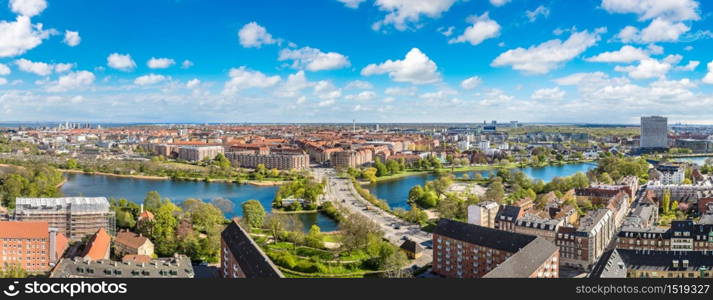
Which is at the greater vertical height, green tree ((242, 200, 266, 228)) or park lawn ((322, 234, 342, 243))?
green tree ((242, 200, 266, 228))

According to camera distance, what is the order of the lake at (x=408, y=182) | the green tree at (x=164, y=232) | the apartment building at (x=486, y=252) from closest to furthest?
the apartment building at (x=486, y=252), the green tree at (x=164, y=232), the lake at (x=408, y=182)

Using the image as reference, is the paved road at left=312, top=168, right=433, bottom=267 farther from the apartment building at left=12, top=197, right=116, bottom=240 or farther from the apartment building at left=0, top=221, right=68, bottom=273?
the apartment building at left=0, top=221, right=68, bottom=273

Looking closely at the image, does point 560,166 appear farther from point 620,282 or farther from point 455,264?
point 620,282

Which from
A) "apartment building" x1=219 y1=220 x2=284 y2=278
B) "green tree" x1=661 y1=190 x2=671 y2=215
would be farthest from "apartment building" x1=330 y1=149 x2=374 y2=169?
"apartment building" x1=219 y1=220 x2=284 y2=278

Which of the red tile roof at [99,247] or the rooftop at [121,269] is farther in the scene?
the red tile roof at [99,247]

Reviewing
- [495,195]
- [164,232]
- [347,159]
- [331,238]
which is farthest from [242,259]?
[347,159]

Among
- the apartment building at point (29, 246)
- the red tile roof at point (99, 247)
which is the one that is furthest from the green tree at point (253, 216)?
the apartment building at point (29, 246)

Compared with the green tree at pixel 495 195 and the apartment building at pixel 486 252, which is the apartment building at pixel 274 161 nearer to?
the green tree at pixel 495 195

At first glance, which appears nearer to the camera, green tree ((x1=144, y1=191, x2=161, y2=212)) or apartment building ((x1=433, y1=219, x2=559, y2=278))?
apartment building ((x1=433, y1=219, x2=559, y2=278))

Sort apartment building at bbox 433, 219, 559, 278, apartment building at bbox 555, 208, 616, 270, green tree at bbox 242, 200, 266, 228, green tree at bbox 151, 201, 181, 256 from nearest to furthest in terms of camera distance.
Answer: apartment building at bbox 433, 219, 559, 278
apartment building at bbox 555, 208, 616, 270
green tree at bbox 151, 201, 181, 256
green tree at bbox 242, 200, 266, 228
